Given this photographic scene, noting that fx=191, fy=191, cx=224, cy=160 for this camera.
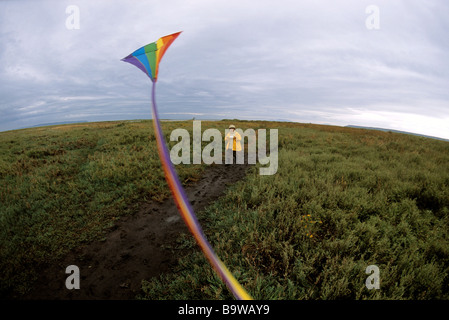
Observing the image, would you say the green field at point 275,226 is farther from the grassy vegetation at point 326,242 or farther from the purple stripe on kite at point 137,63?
the purple stripe on kite at point 137,63

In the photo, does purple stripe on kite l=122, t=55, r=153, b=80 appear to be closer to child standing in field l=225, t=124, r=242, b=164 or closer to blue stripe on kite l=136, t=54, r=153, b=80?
blue stripe on kite l=136, t=54, r=153, b=80

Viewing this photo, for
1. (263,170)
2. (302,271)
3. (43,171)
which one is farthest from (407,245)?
(43,171)

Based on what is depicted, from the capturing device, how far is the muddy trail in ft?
12.4

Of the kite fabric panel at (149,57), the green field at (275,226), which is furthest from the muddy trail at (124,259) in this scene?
the kite fabric panel at (149,57)

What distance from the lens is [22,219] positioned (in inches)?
232

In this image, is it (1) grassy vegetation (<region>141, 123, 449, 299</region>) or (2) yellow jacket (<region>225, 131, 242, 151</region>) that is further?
(2) yellow jacket (<region>225, 131, 242, 151</region>)

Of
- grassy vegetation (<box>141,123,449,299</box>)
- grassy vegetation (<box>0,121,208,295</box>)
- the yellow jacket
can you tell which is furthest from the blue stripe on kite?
the yellow jacket

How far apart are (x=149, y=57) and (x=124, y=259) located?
178 inches

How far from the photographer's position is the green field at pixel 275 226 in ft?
10.8

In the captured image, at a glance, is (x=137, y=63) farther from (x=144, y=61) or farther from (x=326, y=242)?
(x=326, y=242)

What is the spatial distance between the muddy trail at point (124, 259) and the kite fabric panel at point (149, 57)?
13.1 ft

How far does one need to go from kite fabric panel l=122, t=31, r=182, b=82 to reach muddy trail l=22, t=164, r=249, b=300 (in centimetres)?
400
